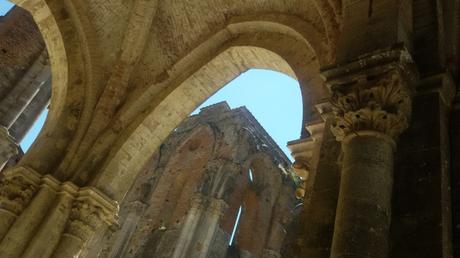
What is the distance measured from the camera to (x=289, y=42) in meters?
5.29

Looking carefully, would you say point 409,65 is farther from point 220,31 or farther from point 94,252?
point 94,252

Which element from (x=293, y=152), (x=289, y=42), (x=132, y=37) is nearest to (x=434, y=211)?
(x=293, y=152)

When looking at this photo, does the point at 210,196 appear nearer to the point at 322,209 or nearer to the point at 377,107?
the point at 322,209

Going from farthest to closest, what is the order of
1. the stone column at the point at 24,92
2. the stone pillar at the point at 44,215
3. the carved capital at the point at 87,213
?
the stone column at the point at 24,92
the carved capital at the point at 87,213
the stone pillar at the point at 44,215

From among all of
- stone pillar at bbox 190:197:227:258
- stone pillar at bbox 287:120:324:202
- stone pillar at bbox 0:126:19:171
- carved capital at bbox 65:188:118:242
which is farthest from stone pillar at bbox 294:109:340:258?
stone pillar at bbox 190:197:227:258

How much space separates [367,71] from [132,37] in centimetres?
441

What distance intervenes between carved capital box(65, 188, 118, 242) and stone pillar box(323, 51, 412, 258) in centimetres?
360

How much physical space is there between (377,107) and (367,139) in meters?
0.23

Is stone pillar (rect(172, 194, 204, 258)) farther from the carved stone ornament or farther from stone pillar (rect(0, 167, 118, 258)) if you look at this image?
the carved stone ornament

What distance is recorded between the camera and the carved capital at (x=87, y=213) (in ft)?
17.4

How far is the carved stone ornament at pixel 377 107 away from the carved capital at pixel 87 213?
3630mm

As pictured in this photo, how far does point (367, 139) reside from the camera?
2.70 meters

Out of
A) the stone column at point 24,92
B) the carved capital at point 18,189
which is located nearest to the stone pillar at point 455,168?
the carved capital at point 18,189

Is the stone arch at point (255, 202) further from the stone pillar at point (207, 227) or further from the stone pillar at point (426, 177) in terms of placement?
the stone pillar at point (426, 177)
